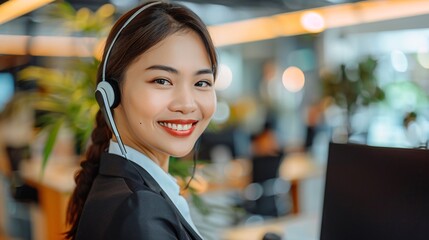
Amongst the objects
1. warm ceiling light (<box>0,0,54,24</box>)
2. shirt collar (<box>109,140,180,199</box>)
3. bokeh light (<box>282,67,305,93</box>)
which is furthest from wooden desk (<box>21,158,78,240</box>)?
bokeh light (<box>282,67,305,93</box>)

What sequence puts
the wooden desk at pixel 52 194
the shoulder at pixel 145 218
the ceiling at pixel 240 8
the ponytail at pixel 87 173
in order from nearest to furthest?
the shoulder at pixel 145 218, the ponytail at pixel 87 173, the wooden desk at pixel 52 194, the ceiling at pixel 240 8

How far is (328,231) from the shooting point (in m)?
1.18

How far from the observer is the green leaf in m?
1.97

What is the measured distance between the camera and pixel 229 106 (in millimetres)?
5453

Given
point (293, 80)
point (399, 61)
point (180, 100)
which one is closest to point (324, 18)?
point (399, 61)

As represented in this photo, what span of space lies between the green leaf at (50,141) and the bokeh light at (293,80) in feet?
27.0

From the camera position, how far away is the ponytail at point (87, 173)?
1323 millimetres

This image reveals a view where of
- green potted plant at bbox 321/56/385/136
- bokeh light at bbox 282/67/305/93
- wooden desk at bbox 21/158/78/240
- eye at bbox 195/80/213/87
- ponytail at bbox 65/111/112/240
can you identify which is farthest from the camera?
bokeh light at bbox 282/67/305/93

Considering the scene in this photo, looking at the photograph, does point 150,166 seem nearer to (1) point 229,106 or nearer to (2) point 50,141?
(2) point 50,141

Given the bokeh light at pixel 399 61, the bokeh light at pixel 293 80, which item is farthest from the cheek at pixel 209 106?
the bokeh light at pixel 293 80

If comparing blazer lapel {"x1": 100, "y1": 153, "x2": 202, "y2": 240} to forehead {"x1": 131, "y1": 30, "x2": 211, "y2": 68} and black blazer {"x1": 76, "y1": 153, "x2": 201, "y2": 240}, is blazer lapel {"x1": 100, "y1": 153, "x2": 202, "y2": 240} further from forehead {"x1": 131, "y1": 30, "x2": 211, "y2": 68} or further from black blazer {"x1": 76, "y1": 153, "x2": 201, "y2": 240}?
forehead {"x1": 131, "y1": 30, "x2": 211, "y2": 68}

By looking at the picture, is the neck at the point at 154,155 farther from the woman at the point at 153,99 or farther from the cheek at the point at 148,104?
the cheek at the point at 148,104

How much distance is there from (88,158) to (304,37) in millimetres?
8931

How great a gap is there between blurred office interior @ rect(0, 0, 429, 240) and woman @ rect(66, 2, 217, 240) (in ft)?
1.73
